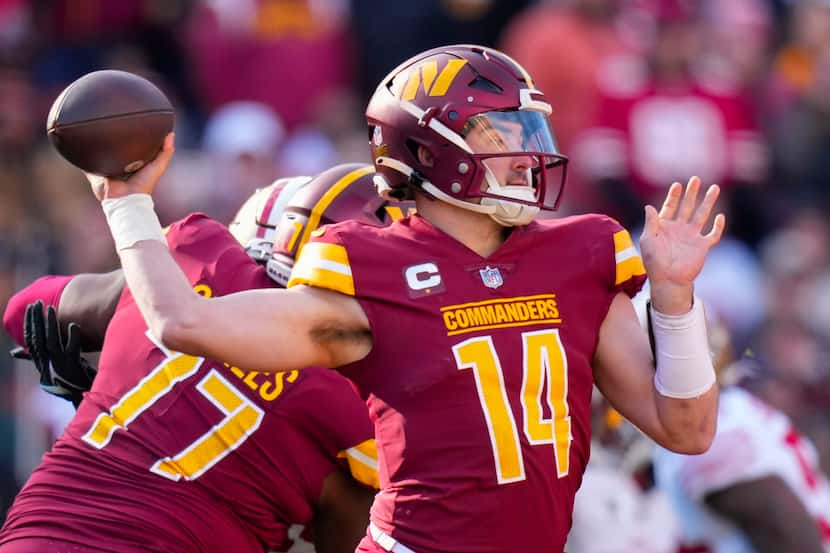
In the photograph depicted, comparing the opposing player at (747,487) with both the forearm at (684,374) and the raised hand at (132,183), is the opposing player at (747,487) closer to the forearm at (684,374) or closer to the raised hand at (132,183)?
the forearm at (684,374)

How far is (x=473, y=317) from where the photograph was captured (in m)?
3.85

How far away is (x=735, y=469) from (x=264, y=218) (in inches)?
72.7

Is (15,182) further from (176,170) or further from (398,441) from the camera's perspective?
(398,441)

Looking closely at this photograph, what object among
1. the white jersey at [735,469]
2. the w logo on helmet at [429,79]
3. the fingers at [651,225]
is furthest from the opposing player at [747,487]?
the w logo on helmet at [429,79]

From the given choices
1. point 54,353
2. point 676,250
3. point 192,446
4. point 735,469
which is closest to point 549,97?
point 735,469

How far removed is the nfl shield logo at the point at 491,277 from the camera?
391 cm

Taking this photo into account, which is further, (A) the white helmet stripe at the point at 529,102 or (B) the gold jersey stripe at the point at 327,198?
(B) the gold jersey stripe at the point at 327,198

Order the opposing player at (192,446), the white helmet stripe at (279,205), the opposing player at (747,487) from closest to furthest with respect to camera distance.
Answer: the opposing player at (192,446), the white helmet stripe at (279,205), the opposing player at (747,487)

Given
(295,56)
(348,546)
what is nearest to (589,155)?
(295,56)

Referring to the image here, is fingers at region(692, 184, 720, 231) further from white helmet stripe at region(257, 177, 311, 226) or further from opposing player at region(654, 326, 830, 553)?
opposing player at region(654, 326, 830, 553)

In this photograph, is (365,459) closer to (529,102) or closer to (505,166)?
(505,166)

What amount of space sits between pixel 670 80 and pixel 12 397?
4.55 m

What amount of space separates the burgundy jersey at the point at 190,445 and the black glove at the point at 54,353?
0.73ft

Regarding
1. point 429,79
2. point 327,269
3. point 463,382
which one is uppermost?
point 429,79
